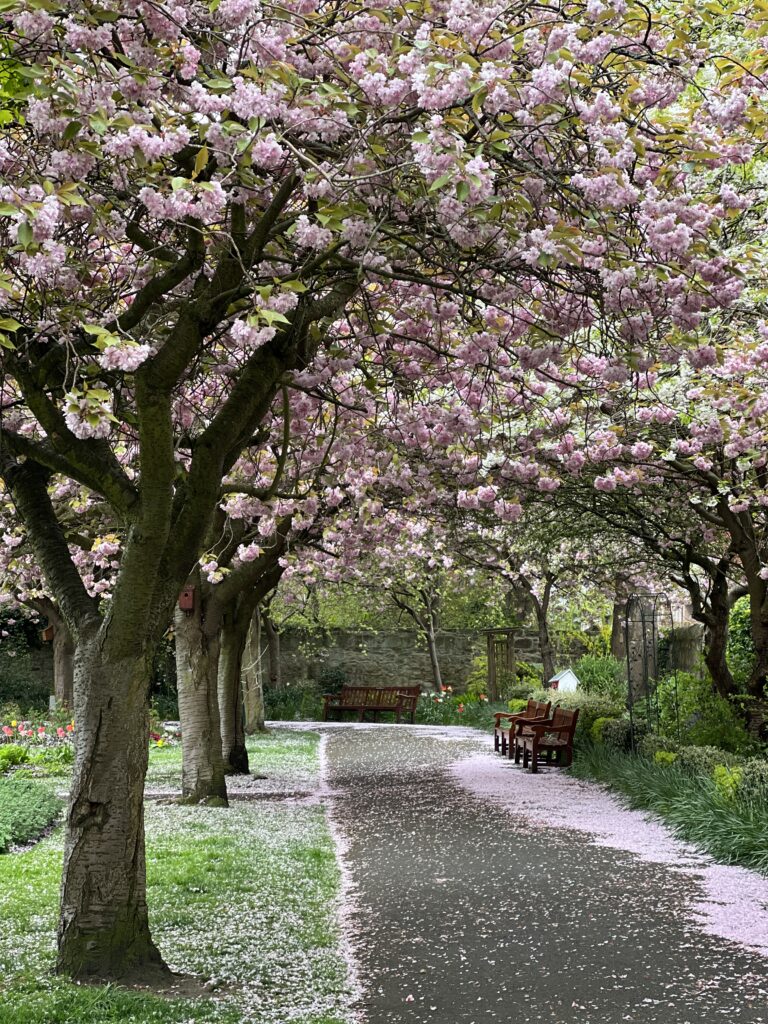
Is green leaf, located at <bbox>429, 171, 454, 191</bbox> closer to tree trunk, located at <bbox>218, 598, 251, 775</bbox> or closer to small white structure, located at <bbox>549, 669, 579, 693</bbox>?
tree trunk, located at <bbox>218, 598, 251, 775</bbox>

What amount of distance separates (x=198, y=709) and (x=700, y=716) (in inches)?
272

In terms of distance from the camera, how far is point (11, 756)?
1466 cm

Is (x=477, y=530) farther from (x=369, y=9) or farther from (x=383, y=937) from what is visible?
(x=369, y=9)

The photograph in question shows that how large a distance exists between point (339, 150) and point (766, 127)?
77.8 inches

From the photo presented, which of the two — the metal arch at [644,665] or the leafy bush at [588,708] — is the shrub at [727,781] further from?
the leafy bush at [588,708]

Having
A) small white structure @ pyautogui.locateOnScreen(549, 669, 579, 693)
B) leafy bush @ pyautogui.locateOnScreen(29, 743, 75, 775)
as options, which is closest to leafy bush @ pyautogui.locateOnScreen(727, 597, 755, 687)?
small white structure @ pyautogui.locateOnScreen(549, 669, 579, 693)

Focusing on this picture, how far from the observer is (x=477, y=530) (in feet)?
49.8

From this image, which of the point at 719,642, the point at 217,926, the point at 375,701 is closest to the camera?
the point at 217,926

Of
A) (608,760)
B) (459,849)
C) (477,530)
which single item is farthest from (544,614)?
(459,849)

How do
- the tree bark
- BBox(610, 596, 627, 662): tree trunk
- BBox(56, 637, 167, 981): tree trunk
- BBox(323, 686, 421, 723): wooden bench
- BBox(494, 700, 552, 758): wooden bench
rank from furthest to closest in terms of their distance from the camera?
BBox(323, 686, 421, 723): wooden bench
BBox(610, 596, 627, 662): tree trunk
the tree bark
BBox(494, 700, 552, 758): wooden bench
BBox(56, 637, 167, 981): tree trunk

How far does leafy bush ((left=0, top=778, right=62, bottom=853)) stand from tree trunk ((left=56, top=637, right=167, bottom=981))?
14.1 ft

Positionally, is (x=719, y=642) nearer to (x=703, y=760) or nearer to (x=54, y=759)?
(x=703, y=760)

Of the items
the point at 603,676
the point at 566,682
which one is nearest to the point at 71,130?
the point at 566,682

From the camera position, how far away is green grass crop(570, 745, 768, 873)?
7.50 m
